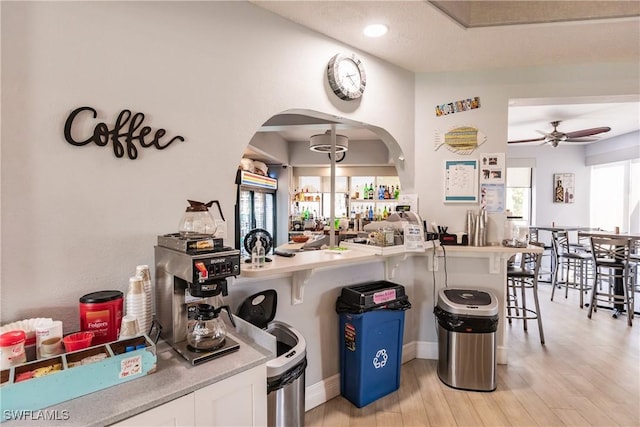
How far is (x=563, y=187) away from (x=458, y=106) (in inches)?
205

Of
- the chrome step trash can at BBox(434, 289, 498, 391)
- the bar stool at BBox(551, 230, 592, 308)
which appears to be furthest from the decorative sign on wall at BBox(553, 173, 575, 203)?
the chrome step trash can at BBox(434, 289, 498, 391)

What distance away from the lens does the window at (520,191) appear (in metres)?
6.68

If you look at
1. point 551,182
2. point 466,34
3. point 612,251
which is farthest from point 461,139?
point 551,182

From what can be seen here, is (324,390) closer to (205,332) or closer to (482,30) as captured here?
(205,332)

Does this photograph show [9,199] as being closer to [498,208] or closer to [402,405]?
[402,405]

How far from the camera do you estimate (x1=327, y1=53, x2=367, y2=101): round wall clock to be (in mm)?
2260

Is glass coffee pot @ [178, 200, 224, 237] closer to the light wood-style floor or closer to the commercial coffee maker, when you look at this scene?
the commercial coffee maker

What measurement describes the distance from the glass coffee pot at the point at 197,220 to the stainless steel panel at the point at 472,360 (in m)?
1.97

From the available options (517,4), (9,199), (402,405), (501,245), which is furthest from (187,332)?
(517,4)

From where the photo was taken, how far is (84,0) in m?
1.35

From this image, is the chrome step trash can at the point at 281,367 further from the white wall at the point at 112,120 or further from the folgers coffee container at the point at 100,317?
the folgers coffee container at the point at 100,317

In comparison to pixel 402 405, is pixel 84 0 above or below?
above

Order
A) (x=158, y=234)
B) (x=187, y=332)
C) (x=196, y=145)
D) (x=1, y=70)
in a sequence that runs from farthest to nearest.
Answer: (x=196, y=145)
(x=158, y=234)
(x=187, y=332)
(x=1, y=70)

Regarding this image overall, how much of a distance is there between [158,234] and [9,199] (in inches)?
21.5
